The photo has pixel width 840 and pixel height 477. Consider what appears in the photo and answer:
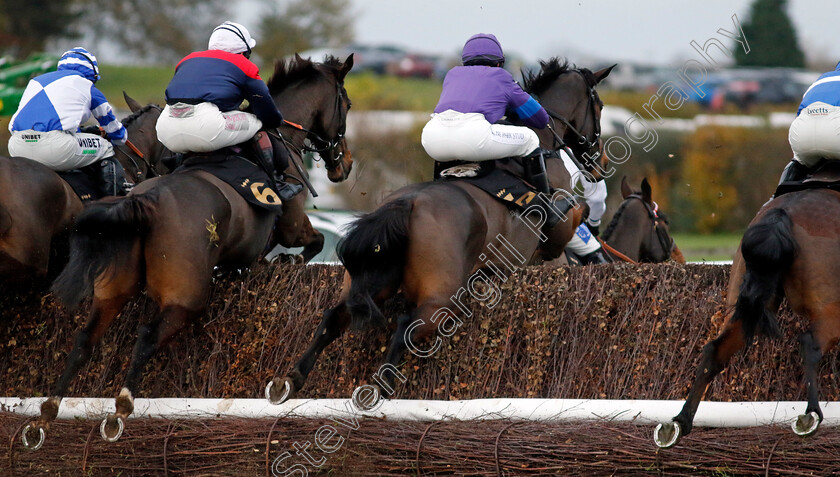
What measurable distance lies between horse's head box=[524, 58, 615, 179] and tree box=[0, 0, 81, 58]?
36024 mm

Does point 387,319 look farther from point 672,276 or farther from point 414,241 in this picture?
point 672,276

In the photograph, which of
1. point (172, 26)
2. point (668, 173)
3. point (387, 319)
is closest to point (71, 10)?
point (172, 26)

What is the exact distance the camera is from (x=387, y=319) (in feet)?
19.8

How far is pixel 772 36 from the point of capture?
4062 centimetres

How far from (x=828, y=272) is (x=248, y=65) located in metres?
3.86

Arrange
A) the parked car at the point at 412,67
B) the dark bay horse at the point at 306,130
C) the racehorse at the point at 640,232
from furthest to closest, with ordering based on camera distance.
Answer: the parked car at the point at 412,67, the racehorse at the point at 640,232, the dark bay horse at the point at 306,130

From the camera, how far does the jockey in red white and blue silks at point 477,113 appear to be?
245 inches

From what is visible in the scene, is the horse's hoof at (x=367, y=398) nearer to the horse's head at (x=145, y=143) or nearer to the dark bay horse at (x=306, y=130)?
the dark bay horse at (x=306, y=130)

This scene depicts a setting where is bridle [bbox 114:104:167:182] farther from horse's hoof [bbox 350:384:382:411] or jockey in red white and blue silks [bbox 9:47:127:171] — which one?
horse's hoof [bbox 350:384:382:411]

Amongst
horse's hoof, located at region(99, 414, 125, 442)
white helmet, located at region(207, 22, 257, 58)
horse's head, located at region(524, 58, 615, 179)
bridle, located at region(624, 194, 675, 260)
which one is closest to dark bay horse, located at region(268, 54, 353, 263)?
white helmet, located at region(207, 22, 257, 58)

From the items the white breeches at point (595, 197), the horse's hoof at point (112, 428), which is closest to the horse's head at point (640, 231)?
the white breeches at point (595, 197)

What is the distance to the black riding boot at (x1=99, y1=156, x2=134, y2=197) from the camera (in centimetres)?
704

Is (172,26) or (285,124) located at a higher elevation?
(285,124)

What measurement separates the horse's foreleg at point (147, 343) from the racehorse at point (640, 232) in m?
5.64
